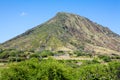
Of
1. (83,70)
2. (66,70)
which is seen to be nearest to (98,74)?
(83,70)

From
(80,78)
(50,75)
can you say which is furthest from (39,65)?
(80,78)

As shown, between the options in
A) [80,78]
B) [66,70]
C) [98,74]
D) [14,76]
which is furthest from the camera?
[98,74]

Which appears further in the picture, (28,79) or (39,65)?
(39,65)

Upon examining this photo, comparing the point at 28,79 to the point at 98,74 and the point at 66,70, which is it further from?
the point at 98,74

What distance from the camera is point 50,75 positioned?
97500 millimetres

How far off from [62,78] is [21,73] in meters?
12.4

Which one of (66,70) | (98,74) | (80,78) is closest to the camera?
(66,70)

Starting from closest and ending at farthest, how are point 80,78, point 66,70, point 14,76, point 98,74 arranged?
point 14,76 → point 66,70 → point 80,78 → point 98,74

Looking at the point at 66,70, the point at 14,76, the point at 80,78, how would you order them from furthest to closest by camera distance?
1. the point at 80,78
2. the point at 66,70
3. the point at 14,76

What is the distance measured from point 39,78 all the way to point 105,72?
48.7 m

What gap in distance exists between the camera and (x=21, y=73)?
310 feet

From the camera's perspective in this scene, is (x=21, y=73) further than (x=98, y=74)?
No

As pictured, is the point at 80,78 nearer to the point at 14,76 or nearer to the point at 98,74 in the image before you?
the point at 98,74

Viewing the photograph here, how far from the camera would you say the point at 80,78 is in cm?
11881
